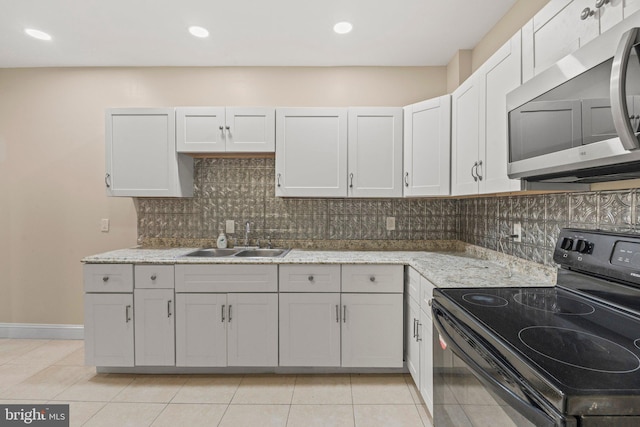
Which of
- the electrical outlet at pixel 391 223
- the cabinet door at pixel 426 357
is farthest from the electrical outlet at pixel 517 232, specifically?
the electrical outlet at pixel 391 223

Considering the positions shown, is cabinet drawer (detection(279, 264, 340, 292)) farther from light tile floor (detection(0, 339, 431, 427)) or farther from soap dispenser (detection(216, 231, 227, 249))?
soap dispenser (detection(216, 231, 227, 249))

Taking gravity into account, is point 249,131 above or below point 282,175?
above

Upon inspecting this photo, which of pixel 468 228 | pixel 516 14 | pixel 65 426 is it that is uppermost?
pixel 516 14

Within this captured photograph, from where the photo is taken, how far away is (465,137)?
2.12 meters

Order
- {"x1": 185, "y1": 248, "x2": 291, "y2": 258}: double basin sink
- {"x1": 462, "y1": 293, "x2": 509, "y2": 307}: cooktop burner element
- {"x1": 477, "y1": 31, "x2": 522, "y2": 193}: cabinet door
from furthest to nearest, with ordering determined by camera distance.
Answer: {"x1": 185, "y1": 248, "x2": 291, "y2": 258}: double basin sink < {"x1": 477, "y1": 31, "x2": 522, "y2": 193}: cabinet door < {"x1": 462, "y1": 293, "x2": 509, "y2": 307}: cooktop burner element

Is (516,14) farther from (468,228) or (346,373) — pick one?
(346,373)

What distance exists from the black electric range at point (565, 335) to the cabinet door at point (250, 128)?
1.80 m

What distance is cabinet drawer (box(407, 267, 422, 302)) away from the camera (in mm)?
2102

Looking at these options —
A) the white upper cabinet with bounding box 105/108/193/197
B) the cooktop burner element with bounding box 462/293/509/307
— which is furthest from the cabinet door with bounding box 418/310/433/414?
the white upper cabinet with bounding box 105/108/193/197

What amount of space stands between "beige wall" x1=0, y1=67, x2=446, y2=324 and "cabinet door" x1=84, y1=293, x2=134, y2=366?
80 cm

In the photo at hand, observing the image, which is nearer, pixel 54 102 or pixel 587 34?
pixel 587 34

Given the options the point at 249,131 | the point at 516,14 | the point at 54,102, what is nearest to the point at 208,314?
the point at 249,131

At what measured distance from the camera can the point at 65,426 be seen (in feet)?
6.24

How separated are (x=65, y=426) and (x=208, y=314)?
95cm
